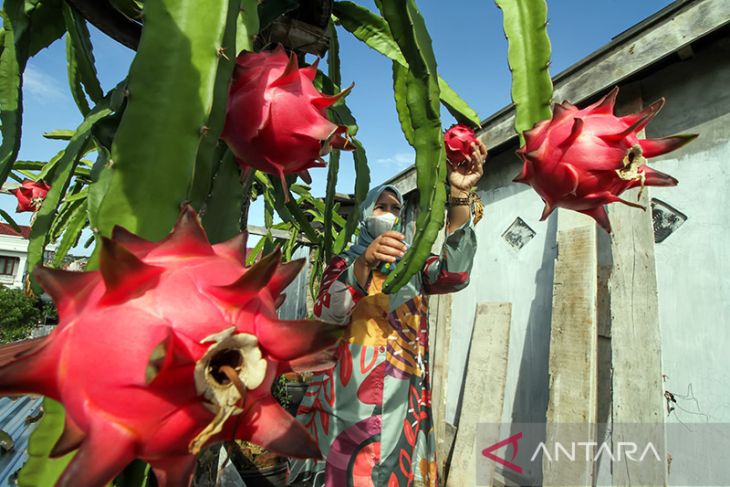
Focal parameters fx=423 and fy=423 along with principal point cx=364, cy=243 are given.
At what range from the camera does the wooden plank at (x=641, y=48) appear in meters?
1.35

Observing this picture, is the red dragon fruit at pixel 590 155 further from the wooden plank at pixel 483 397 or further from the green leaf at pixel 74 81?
the wooden plank at pixel 483 397

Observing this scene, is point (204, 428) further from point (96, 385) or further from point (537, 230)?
point (537, 230)

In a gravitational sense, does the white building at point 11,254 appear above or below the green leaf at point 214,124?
above

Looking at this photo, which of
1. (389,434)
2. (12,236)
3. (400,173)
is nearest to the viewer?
(389,434)

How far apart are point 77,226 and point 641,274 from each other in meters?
2.41

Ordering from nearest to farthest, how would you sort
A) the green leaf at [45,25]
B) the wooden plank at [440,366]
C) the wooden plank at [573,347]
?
1. the green leaf at [45,25]
2. the wooden plank at [573,347]
3. the wooden plank at [440,366]

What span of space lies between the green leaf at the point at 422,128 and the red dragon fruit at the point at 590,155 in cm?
14

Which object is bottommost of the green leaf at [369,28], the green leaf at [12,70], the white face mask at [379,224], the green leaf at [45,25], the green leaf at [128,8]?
the green leaf at [12,70]

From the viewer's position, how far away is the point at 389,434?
1.31 m

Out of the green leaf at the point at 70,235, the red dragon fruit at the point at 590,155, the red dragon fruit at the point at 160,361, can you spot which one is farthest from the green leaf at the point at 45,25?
the green leaf at the point at 70,235

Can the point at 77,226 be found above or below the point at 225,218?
above

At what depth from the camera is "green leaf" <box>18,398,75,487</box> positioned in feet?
1.12

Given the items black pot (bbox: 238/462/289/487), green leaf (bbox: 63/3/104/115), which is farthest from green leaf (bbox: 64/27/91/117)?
black pot (bbox: 238/462/289/487)

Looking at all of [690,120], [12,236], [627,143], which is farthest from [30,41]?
[12,236]
